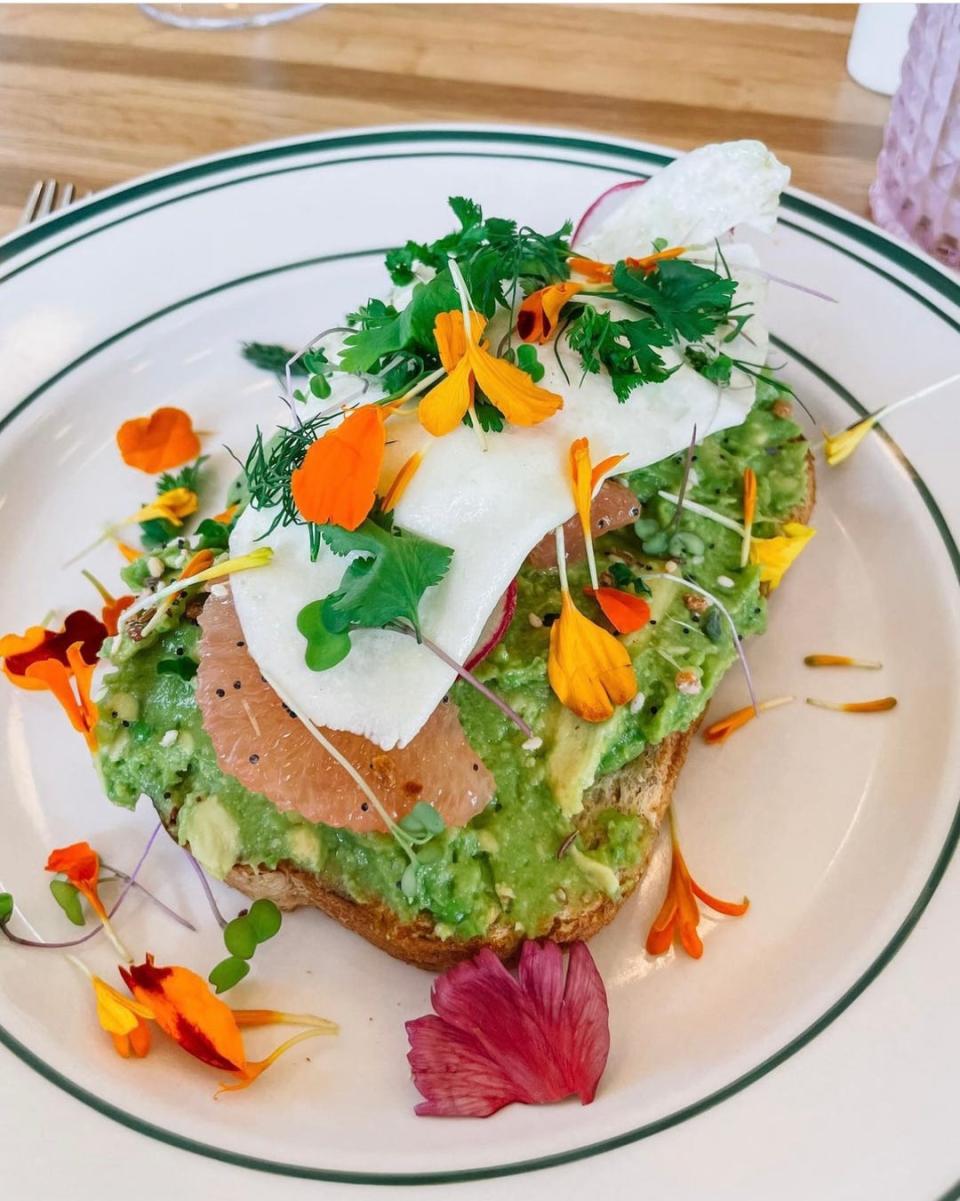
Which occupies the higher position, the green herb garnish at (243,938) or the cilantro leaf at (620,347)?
the cilantro leaf at (620,347)

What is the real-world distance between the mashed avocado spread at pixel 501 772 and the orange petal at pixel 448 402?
40 centimetres

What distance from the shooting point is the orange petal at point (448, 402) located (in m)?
2.01

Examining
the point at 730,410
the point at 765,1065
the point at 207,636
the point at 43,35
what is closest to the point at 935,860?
the point at 765,1065

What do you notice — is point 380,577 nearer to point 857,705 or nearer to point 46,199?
point 857,705

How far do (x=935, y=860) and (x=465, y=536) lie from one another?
115cm

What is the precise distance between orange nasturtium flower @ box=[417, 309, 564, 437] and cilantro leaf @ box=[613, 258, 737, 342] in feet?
1.26

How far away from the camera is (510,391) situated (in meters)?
2.01

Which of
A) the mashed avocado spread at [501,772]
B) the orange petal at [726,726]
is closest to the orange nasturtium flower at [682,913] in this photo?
the mashed avocado spread at [501,772]

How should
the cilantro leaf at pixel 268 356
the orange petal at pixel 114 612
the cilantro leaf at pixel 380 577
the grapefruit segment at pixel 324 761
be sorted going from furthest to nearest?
the cilantro leaf at pixel 268 356 < the orange petal at pixel 114 612 < the grapefruit segment at pixel 324 761 < the cilantro leaf at pixel 380 577

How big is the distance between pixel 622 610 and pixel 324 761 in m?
0.70

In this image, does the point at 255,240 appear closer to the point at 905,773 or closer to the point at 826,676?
the point at 826,676

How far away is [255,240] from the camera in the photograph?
3.25 metres

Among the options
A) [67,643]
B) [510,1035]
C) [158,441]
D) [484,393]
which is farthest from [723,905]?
[158,441]

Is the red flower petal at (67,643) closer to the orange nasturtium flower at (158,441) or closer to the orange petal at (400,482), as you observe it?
the orange nasturtium flower at (158,441)
